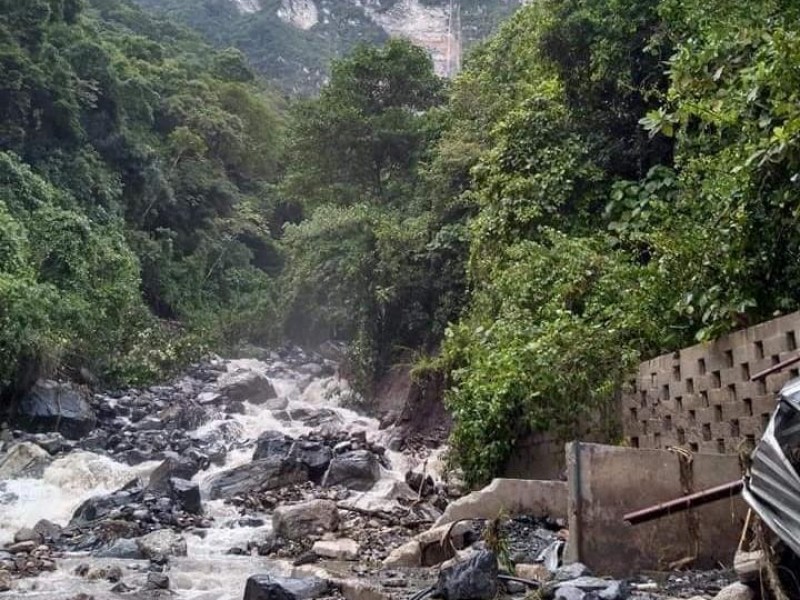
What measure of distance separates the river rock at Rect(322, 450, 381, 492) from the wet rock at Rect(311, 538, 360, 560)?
350 cm

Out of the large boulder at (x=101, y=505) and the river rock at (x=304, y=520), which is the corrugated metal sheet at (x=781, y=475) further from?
the large boulder at (x=101, y=505)

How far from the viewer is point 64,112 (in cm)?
2084

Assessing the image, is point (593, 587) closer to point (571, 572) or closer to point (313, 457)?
point (571, 572)

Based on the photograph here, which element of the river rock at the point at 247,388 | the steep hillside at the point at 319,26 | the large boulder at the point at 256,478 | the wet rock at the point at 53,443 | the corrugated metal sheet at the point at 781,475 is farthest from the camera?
the steep hillside at the point at 319,26

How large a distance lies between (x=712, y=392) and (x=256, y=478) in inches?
284

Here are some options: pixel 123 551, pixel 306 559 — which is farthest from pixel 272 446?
pixel 306 559

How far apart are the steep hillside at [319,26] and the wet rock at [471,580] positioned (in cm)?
4407

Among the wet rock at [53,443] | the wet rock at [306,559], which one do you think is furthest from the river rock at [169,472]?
the wet rock at [306,559]

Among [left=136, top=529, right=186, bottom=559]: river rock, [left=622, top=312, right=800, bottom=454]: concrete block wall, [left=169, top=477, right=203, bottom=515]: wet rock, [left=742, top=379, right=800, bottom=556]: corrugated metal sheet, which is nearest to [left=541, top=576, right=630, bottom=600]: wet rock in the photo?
[left=742, top=379, right=800, bottom=556]: corrugated metal sheet

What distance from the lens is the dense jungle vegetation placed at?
6.37 m

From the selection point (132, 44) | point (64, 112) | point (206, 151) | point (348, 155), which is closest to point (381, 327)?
point (348, 155)

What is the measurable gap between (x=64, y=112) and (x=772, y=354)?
2005cm

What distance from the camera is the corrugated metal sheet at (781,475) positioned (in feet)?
10.1

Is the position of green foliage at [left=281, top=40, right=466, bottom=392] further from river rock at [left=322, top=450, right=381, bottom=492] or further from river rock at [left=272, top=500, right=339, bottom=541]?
river rock at [left=272, top=500, right=339, bottom=541]
